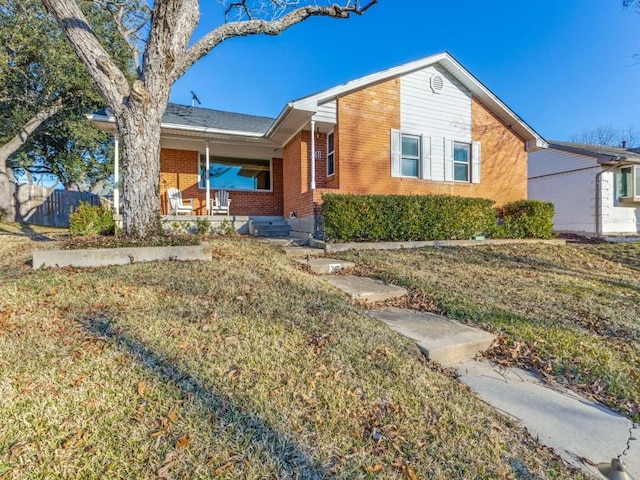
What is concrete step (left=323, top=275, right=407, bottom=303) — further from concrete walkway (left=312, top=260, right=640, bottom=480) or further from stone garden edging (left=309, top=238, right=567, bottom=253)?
stone garden edging (left=309, top=238, right=567, bottom=253)

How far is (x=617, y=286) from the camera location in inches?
219

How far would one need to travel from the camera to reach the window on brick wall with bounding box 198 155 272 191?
11.9 m

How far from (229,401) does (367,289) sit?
275cm

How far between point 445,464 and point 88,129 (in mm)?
17660

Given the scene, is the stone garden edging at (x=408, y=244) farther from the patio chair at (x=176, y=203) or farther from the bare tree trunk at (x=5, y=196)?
the bare tree trunk at (x=5, y=196)

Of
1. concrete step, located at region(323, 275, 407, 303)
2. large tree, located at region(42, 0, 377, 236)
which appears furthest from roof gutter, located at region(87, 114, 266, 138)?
concrete step, located at region(323, 275, 407, 303)

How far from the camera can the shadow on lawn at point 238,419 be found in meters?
1.54

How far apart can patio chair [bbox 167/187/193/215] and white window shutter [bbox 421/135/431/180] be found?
7.31m

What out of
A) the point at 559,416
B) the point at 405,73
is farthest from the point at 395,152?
the point at 559,416

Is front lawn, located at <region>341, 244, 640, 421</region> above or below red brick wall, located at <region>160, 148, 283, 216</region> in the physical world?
below

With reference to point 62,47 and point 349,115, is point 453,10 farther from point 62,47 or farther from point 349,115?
point 62,47

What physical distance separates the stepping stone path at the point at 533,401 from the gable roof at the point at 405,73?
660 cm

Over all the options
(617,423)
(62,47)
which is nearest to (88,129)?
(62,47)

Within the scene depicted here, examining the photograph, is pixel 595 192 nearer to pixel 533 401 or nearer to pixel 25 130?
pixel 533 401
